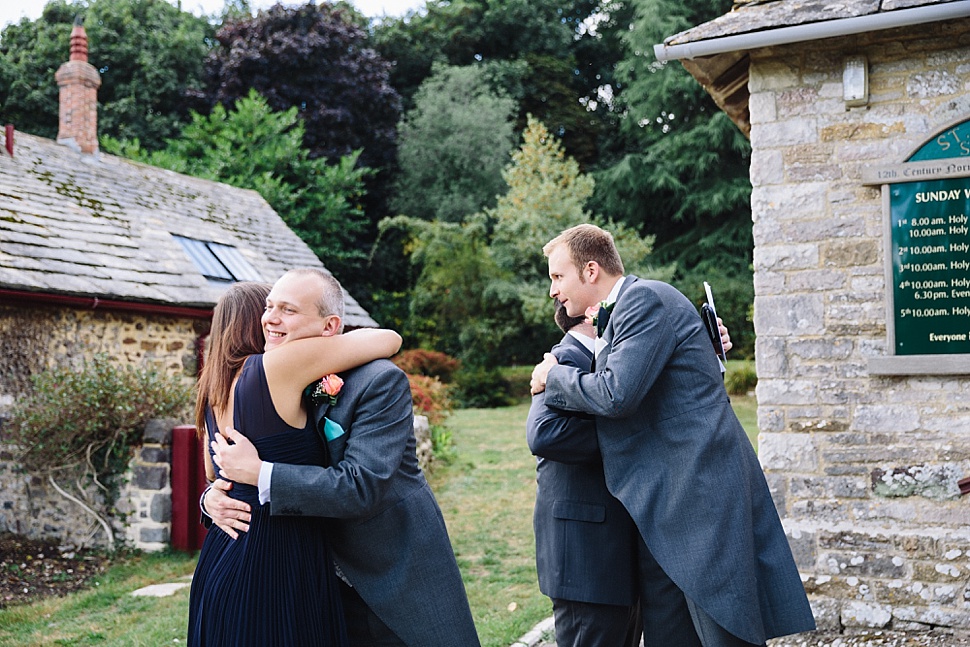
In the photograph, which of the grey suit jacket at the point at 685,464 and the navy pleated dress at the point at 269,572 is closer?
the navy pleated dress at the point at 269,572

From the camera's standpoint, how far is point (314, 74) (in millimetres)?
25328

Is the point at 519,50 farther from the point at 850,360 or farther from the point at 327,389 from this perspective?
the point at 327,389

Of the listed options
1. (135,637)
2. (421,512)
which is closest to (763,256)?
(421,512)

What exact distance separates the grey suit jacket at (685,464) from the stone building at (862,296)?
233cm

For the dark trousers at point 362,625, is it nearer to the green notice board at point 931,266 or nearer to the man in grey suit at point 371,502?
the man in grey suit at point 371,502

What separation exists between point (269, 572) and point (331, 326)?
0.73 m

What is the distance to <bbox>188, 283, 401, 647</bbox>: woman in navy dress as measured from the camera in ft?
7.63

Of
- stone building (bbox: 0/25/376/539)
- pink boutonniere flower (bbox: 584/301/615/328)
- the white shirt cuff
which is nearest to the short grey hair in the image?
the white shirt cuff

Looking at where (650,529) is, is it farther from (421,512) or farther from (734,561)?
(421,512)

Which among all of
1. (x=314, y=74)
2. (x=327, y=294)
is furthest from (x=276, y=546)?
(x=314, y=74)

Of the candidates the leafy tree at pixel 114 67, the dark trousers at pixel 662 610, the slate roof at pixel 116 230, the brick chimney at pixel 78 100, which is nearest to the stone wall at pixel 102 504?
the slate roof at pixel 116 230

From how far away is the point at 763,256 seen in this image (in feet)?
16.5

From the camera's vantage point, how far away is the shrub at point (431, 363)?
19.2 meters

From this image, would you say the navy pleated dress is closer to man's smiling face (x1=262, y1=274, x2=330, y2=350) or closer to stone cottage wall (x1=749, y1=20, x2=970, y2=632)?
man's smiling face (x1=262, y1=274, x2=330, y2=350)
